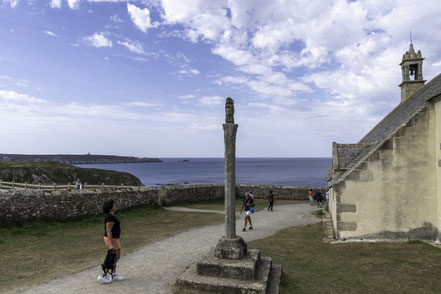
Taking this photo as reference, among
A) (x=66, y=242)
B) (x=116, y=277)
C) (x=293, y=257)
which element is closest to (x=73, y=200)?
(x=66, y=242)

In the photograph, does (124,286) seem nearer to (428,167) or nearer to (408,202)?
(408,202)

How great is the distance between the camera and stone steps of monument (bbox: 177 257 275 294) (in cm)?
530


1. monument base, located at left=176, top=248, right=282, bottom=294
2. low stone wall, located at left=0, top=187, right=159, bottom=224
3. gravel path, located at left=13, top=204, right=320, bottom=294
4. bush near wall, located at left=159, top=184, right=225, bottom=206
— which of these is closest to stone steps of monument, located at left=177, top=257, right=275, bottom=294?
monument base, located at left=176, top=248, right=282, bottom=294

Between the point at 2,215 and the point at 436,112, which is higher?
the point at 436,112

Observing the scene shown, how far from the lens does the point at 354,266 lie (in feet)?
24.6

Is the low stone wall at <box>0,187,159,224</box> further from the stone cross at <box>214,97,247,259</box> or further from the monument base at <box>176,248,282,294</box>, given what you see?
the stone cross at <box>214,97,247,259</box>

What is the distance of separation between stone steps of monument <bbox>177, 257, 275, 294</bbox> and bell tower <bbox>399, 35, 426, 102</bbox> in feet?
59.6

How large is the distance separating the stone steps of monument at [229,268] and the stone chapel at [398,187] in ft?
18.6

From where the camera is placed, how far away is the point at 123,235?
10883 mm

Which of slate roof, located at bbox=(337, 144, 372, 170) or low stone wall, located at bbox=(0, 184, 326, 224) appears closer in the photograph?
low stone wall, located at bbox=(0, 184, 326, 224)

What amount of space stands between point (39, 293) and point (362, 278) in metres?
7.21

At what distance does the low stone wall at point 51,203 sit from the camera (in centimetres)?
1049

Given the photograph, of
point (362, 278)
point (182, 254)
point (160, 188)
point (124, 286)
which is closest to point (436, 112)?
point (362, 278)

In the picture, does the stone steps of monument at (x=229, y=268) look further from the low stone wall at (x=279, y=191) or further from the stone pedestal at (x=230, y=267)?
the low stone wall at (x=279, y=191)
